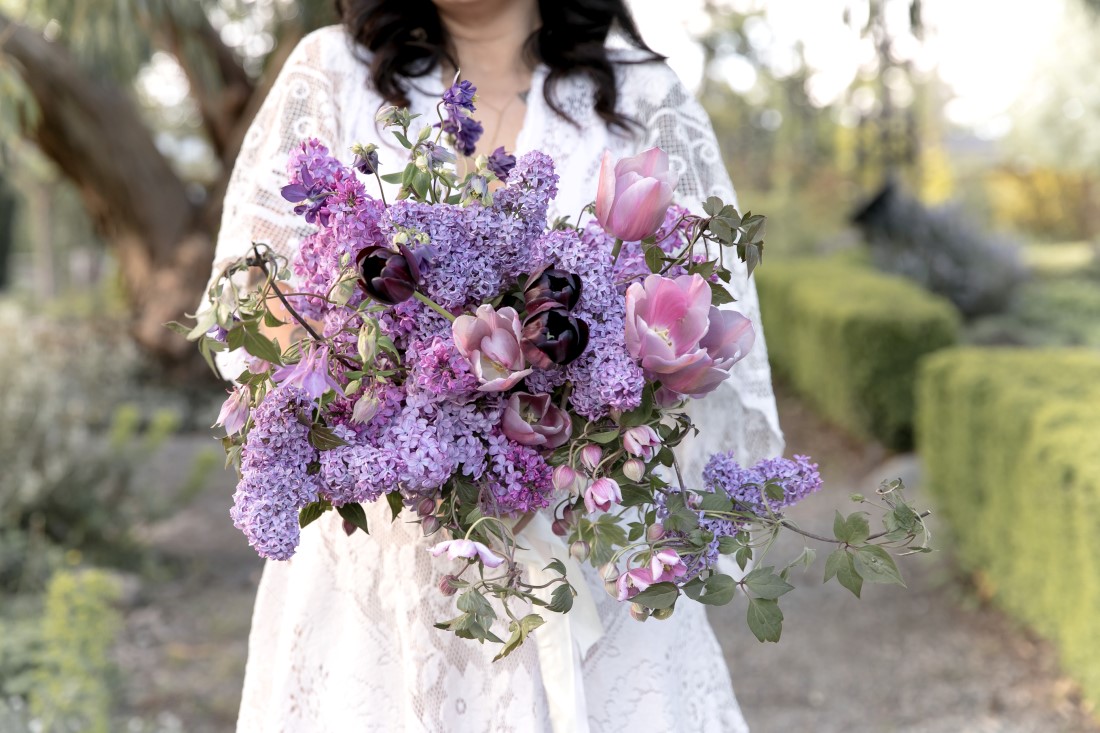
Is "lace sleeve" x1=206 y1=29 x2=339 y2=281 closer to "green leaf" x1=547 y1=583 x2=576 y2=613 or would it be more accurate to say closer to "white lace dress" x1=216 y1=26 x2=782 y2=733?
"white lace dress" x1=216 y1=26 x2=782 y2=733

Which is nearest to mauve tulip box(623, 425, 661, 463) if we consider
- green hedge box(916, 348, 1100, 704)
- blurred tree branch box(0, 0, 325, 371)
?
green hedge box(916, 348, 1100, 704)

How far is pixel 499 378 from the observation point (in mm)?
1135

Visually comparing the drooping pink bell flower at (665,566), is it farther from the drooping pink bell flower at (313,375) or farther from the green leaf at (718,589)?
the drooping pink bell flower at (313,375)

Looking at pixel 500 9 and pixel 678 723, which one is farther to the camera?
pixel 500 9

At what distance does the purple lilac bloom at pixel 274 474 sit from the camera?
3.79 feet

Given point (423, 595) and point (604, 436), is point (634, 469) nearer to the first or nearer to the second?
point (604, 436)

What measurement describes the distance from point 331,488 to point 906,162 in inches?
615

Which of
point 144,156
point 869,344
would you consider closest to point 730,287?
point 869,344

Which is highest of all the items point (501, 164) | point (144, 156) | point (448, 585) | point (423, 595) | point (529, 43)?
point (144, 156)

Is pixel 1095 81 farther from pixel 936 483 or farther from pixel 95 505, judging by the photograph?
pixel 95 505

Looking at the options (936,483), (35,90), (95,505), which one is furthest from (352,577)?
(35,90)

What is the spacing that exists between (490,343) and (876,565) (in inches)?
19.4

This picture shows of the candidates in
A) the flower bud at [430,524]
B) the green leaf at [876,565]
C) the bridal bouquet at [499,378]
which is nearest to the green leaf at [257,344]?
the bridal bouquet at [499,378]

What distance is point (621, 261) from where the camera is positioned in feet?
4.25
